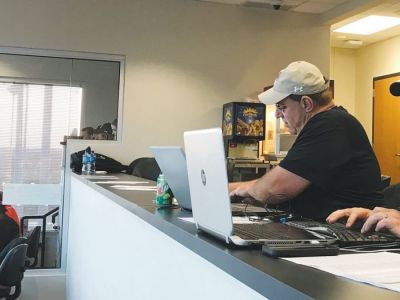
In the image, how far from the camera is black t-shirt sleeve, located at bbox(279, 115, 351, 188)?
170cm

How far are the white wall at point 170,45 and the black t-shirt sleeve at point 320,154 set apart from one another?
3.59 m

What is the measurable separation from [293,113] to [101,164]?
303 centimetres

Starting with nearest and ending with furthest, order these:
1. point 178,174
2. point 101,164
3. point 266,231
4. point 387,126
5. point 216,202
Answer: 1. point 216,202
2. point 266,231
3. point 178,174
4. point 101,164
5. point 387,126

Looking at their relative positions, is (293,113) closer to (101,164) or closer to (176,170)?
(176,170)

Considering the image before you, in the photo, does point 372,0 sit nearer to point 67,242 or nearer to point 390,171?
point 390,171

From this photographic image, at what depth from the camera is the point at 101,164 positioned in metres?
4.80

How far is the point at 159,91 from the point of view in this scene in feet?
17.3

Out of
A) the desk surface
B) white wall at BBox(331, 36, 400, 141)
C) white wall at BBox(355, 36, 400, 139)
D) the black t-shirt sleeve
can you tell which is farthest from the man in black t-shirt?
white wall at BBox(331, 36, 400, 141)

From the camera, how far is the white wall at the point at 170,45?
4.98 m

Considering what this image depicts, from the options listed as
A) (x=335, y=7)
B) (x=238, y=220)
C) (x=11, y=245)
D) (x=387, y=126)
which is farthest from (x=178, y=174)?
(x=387, y=126)

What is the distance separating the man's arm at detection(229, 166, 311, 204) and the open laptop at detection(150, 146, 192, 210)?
32cm

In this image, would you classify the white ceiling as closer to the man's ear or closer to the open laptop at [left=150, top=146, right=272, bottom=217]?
the man's ear

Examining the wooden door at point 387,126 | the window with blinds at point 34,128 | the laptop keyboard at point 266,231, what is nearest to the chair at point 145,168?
the window with blinds at point 34,128

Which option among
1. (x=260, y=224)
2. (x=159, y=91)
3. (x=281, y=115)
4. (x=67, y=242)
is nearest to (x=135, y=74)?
(x=159, y=91)
